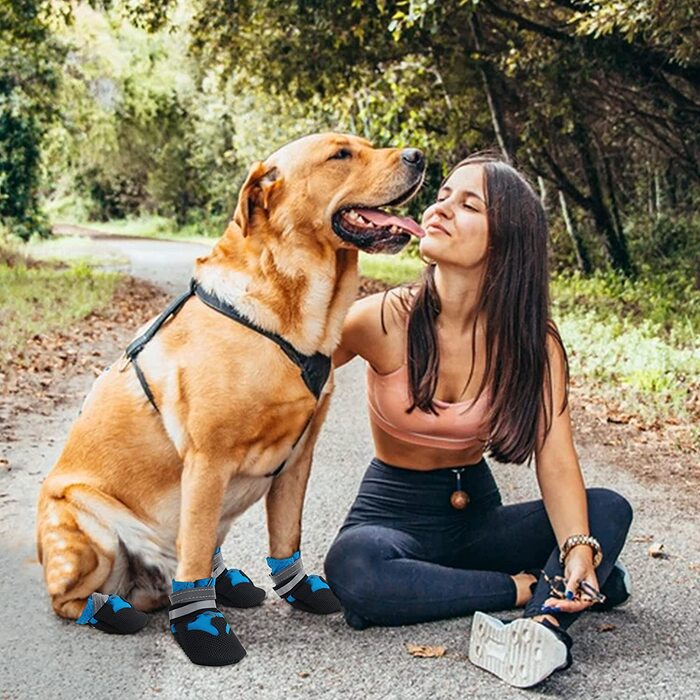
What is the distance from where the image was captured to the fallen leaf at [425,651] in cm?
339

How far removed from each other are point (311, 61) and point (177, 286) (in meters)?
5.07

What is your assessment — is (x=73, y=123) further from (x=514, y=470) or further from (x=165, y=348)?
(x=165, y=348)

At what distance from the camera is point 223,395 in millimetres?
3379

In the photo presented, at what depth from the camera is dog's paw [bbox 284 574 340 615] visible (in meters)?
3.80

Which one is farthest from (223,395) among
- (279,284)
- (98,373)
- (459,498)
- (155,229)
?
(155,229)

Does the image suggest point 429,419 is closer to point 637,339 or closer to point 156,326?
point 156,326

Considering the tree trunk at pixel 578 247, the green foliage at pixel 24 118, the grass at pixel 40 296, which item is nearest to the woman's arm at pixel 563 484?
the grass at pixel 40 296

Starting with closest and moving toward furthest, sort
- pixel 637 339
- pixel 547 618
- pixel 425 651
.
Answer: pixel 547 618 → pixel 425 651 → pixel 637 339

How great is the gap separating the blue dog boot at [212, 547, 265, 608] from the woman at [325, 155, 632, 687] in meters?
0.36

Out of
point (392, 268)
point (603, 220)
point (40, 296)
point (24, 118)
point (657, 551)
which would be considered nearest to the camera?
point (657, 551)

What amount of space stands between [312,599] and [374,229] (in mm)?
1378

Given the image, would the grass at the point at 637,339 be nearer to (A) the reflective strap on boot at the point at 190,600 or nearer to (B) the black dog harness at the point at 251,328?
(B) the black dog harness at the point at 251,328

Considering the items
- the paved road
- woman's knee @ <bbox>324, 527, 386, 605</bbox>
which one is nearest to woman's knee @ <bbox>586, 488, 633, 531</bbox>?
the paved road

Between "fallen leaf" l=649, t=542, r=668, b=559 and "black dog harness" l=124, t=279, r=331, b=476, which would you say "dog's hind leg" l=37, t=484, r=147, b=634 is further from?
"fallen leaf" l=649, t=542, r=668, b=559
